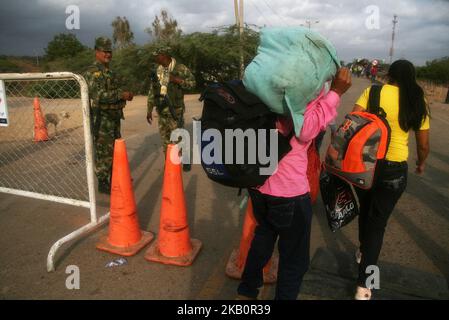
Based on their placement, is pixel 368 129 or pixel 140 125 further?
pixel 140 125

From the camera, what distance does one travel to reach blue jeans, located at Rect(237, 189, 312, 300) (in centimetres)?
202

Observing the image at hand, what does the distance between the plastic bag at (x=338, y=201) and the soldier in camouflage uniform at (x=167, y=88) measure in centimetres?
336

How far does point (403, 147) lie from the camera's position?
2.45 meters

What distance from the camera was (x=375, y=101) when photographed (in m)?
2.44

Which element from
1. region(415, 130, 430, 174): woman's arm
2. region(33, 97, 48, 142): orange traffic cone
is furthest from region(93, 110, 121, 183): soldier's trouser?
region(33, 97, 48, 142): orange traffic cone

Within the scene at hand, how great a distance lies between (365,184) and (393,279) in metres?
1.08

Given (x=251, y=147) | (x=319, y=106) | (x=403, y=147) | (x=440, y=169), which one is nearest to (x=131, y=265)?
(x=251, y=147)

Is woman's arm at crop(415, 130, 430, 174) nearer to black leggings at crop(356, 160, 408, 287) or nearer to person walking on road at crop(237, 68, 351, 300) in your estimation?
black leggings at crop(356, 160, 408, 287)

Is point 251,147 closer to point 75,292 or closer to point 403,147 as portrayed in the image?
point 403,147

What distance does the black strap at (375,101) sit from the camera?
7.97ft

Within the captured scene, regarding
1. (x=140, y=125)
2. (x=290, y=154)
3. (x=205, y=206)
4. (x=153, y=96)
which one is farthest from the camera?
(x=140, y=125)

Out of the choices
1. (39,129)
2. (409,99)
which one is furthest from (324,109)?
(39,129)

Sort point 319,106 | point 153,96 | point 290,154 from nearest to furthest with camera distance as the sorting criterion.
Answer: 1. point 319,106
2. point 290,154
3. point 153,96

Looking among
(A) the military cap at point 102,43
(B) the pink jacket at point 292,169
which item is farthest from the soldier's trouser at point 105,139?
(B) the pink jacket at point 292,169
